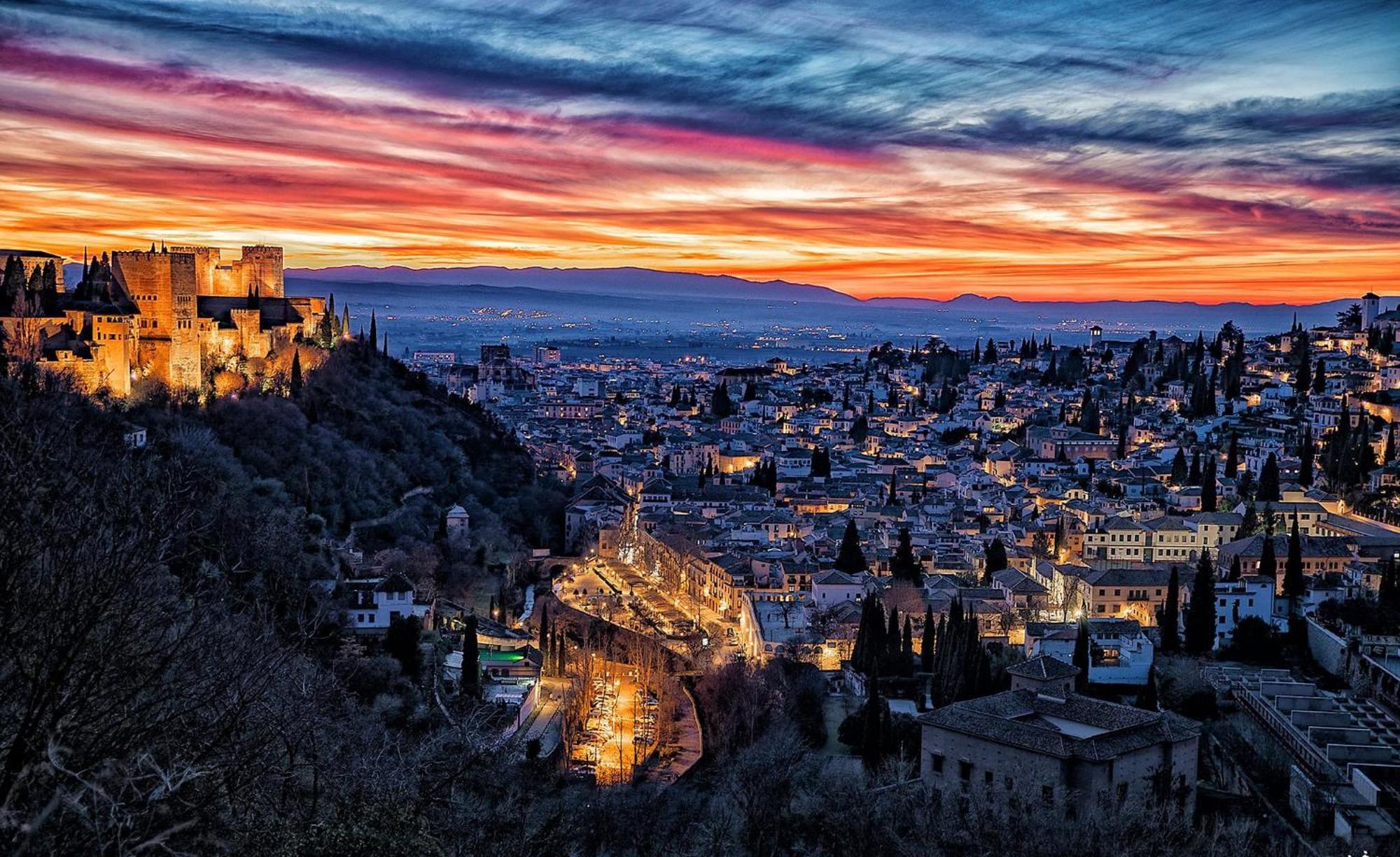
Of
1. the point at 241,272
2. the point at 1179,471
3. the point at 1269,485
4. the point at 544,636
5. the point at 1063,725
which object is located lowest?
the point at 544,636

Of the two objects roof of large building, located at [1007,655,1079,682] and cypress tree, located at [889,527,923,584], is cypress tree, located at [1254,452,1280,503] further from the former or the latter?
roof of large building, located at [1007,655,1079,682]

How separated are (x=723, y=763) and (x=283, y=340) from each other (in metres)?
18.7

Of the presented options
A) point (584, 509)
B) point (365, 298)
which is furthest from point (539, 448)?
point (365, 298)

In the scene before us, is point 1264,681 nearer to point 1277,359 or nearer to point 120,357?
point 120,357

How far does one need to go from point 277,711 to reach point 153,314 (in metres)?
21.6

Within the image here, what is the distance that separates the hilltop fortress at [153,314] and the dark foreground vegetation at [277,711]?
122 centimetres

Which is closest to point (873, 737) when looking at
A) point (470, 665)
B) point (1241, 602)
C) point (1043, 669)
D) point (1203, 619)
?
point (1043, 669)

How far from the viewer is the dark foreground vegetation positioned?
491cm

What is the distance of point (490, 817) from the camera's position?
9578 mm

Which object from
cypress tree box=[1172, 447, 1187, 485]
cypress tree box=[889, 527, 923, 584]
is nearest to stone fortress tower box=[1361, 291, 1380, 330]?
cypress tree box=[1172, 447, 1187, 485]

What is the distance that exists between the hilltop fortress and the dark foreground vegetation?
122 centimetres

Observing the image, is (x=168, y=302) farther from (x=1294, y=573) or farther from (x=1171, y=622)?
(x=1294, y=573)

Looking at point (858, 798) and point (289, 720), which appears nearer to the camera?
point (289, 720)

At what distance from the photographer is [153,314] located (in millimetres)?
27750
